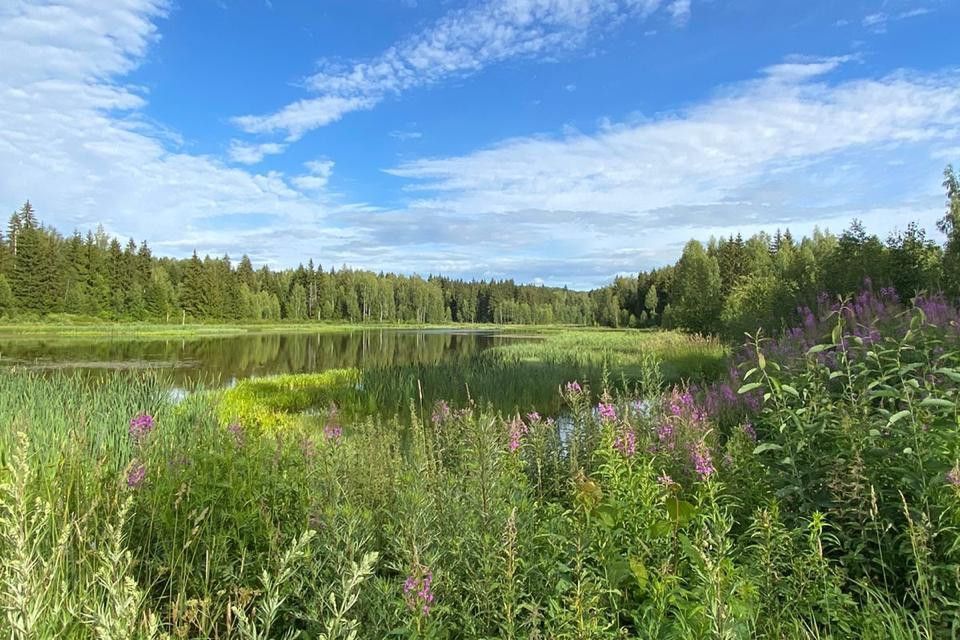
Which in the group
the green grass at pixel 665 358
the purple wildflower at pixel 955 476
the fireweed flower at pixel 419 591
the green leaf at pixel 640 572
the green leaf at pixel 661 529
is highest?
the purple wildflower at pixel 955 476

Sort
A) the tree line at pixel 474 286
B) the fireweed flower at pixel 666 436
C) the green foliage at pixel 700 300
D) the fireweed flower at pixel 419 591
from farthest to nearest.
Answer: the green foliage at pixel 700 300 → the tree line at pixel 474 286 → the fireweed flower at pixel 666 436 → the fireweed flower at pixel 419 591

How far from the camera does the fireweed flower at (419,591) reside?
1.78 metres

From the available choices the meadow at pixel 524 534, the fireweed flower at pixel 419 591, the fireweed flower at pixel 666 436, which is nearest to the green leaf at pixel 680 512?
the meadow at pixel 524 534

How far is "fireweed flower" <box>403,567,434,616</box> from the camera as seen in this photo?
1780 mm

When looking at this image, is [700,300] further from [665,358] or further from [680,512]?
[680,512]

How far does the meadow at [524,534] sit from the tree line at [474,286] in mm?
8803

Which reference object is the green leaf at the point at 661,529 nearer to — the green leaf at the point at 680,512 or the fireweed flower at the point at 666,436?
the green leaf at the point at 680,512

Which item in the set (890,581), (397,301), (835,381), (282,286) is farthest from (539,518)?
(397,301)

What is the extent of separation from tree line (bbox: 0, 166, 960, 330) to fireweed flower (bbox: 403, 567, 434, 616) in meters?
11.1

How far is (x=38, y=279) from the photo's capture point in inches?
2229

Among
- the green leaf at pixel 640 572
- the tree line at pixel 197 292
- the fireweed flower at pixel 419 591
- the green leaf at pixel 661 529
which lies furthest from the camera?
the tree line at pixel 197 292

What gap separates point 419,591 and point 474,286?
512 feet

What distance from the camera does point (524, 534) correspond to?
2738 millimetres

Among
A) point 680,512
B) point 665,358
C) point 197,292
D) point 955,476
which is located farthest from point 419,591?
point 197,292
